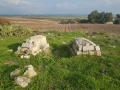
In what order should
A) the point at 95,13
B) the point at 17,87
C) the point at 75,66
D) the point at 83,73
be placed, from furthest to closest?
the point at 95,13 < the point at 75,66 < the point at 83,73 < the point at 17,87

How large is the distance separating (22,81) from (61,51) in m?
5.69

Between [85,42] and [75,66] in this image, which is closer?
[75,66]

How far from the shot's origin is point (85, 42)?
12.6 meters

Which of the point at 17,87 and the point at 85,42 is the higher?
the point at 85,42

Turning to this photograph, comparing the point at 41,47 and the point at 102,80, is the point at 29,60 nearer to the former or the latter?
the point at 41,47

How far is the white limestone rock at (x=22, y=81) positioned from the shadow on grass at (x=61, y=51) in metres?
4.44

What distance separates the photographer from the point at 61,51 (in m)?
13.7

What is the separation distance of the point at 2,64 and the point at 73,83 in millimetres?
4412

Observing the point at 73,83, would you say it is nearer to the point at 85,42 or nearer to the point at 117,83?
the point at 117,83

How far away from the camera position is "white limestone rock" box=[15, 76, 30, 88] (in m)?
8.28

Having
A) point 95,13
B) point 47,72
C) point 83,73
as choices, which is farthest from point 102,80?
point 95,13

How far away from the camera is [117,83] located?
854 centimetres

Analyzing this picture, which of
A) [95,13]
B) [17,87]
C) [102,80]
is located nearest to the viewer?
[17,87]

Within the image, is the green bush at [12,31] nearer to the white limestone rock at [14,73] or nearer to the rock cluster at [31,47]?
the rock cluster at [31,47]
